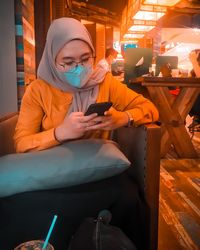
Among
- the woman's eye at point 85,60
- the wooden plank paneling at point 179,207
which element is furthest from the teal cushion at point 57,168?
the wooden plank paneling at point 179,207

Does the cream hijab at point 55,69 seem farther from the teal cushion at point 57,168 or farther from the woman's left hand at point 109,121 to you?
the teal cushion at point 57,168

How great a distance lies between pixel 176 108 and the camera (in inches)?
125

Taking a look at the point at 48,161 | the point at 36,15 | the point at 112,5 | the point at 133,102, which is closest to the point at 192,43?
the point at 112,5

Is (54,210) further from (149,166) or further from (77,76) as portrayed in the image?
(77,76)

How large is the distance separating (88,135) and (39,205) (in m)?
0.40

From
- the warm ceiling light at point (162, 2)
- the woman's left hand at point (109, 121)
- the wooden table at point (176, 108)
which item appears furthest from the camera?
the warm ceiling light at point (162, 2)

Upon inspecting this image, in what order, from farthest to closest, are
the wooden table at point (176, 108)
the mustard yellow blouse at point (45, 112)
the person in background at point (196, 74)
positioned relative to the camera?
1. the person in background at point (196, 74)
2. the wooden table at point (176, 108)
3. the mustard yellow blouse at point (45, 112)

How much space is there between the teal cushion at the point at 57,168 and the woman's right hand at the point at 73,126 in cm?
6

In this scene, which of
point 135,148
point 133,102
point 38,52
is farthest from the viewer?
point 38,52

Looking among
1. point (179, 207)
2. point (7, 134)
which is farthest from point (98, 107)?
point (179, 207)

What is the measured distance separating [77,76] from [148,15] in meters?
4.37

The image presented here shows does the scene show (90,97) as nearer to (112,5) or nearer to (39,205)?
(39,205)

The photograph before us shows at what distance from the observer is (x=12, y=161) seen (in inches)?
37.9

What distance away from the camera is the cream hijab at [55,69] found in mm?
1182
